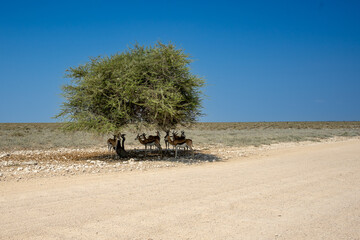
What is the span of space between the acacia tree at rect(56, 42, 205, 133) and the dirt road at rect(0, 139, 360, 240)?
5416 millimetres

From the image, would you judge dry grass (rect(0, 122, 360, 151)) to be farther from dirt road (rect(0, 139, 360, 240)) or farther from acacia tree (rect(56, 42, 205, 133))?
dirt road (rect(0, 139, 360, 240))

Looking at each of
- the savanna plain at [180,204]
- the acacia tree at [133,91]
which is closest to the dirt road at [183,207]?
the savanna plain at [180,204]

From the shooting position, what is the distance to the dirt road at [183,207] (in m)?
6.10

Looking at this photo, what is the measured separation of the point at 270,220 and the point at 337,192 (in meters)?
3.81

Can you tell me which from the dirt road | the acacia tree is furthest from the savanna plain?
the acacia tree

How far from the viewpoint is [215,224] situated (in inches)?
255

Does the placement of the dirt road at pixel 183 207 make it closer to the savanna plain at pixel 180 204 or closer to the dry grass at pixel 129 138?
the savanna plain at pixel 180 204

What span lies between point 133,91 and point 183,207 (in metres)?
10.4

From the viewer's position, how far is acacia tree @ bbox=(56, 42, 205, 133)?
1684cm

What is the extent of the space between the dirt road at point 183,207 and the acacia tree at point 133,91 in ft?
17.8

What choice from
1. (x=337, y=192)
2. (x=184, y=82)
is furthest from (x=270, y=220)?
(x=184, y=82)

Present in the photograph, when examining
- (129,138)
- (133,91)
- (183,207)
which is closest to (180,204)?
(183,207)

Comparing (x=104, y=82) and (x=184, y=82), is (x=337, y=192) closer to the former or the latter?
(x=184, y=82)

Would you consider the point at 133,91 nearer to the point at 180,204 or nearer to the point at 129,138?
the point at 180,204
